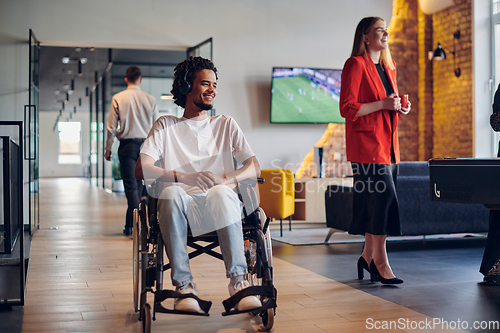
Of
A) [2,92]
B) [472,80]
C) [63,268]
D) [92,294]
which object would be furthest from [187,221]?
[472,80]

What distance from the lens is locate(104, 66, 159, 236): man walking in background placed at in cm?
492

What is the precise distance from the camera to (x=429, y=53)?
7035mm

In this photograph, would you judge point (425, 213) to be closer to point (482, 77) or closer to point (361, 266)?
point (361, 266)

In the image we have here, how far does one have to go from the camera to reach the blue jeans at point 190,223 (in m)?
1.90

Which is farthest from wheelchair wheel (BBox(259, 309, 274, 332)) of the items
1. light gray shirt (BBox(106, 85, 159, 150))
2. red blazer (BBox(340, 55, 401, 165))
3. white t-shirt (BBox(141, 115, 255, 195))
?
light gray shirt (BBox(106, 85, 159, 150))

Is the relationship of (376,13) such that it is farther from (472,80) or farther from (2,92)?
(2,92)

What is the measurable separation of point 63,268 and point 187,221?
5.97 ft

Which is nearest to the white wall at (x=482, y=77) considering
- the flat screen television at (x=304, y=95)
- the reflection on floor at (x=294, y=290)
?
the flat screen television at (x=304, y=95)

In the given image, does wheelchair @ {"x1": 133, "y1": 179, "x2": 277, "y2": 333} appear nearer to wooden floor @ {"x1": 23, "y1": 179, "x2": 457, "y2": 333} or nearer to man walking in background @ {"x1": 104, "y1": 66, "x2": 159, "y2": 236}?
wooden floor @ {"x1": 23, "y1": 179, "x2": 457, "y2": 333}

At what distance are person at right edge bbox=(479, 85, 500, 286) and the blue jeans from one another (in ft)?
5.41

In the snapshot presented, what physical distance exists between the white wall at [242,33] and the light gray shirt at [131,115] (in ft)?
4.82

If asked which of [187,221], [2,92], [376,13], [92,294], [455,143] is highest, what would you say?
[376,13]

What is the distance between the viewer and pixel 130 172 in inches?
193

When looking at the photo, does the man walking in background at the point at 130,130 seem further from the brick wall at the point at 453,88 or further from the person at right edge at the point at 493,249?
the brick wall at the point at 453,88
